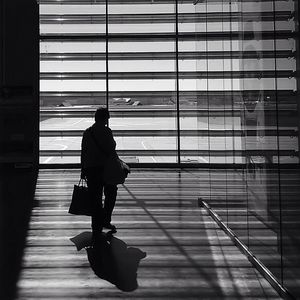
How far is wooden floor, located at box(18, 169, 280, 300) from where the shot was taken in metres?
4.58

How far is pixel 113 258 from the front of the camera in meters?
5.79

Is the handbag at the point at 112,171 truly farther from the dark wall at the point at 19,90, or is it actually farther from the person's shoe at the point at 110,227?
the dark wall at the point at 19,90

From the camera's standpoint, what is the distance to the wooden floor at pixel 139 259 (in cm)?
458

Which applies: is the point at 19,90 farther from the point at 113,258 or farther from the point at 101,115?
the point at 113,258

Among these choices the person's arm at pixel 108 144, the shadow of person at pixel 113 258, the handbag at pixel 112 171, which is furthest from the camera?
the handbag at pixel 112 171

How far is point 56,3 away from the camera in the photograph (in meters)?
18.2

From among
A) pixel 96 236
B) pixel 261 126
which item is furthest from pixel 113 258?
pixel 261 126

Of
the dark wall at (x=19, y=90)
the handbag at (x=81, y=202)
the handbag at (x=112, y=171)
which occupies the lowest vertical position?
the handbag at (x=81, y=202)

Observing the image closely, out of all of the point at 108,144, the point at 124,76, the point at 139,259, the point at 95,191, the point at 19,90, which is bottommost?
the point at 139,259

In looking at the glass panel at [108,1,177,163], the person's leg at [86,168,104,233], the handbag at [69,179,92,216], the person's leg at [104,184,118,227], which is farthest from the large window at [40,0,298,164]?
the person's leg at [86,168,104,233]

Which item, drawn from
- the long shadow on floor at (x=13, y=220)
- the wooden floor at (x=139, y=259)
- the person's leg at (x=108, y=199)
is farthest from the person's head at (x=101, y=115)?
the long shadow on floor at (x=13, y=220)

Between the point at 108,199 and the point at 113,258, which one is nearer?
the point at 113,258

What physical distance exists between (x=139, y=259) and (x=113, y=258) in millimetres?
313

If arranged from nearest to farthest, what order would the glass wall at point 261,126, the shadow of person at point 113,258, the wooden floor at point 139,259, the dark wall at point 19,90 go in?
the glass wall at point 261,126, the wooden floor at point 139,259, the shadow of person at point 113,258, the dark wall at point 19,90
